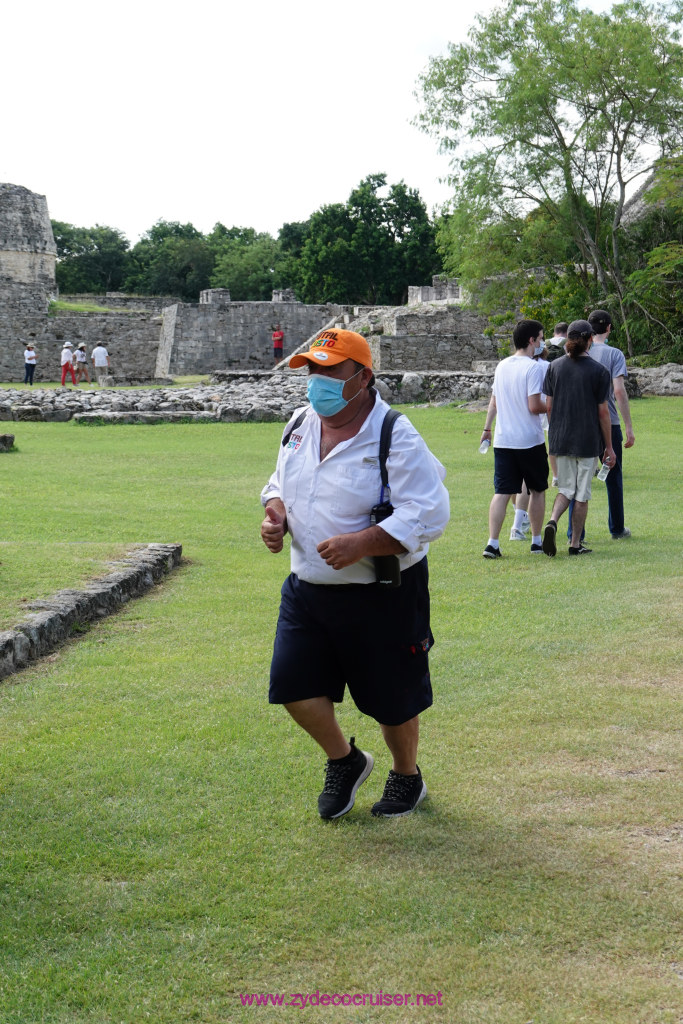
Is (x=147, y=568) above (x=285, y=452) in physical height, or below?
below

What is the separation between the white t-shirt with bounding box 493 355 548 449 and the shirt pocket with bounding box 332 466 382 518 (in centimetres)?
434

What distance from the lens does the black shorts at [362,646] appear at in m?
3.17

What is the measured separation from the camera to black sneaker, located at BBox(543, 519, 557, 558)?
7.36m

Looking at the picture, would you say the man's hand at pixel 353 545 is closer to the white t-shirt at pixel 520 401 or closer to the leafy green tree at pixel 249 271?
the white t-shirt at pixel 520 401

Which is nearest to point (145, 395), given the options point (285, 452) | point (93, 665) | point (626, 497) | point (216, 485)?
point (216, 485)

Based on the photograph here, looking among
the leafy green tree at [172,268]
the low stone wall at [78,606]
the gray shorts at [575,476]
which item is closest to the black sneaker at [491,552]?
the gray shorts at [575,476]

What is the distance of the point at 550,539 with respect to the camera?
24.2 ft

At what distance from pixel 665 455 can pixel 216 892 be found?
11.6m

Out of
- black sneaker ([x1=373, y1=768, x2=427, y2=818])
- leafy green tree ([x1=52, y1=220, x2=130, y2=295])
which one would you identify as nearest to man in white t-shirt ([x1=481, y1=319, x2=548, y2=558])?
black sneaker ([x1=373, y1=768, x2=427, y2=818])

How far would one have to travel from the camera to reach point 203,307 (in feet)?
123

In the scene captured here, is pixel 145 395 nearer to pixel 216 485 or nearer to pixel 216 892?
pixel 216 485

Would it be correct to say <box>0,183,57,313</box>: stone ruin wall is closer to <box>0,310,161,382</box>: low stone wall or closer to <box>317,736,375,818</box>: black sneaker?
<box>0,310,161,382</box>: low stone wall

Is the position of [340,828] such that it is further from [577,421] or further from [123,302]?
[123,302]

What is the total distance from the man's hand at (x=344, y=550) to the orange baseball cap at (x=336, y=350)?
A: 55cm
